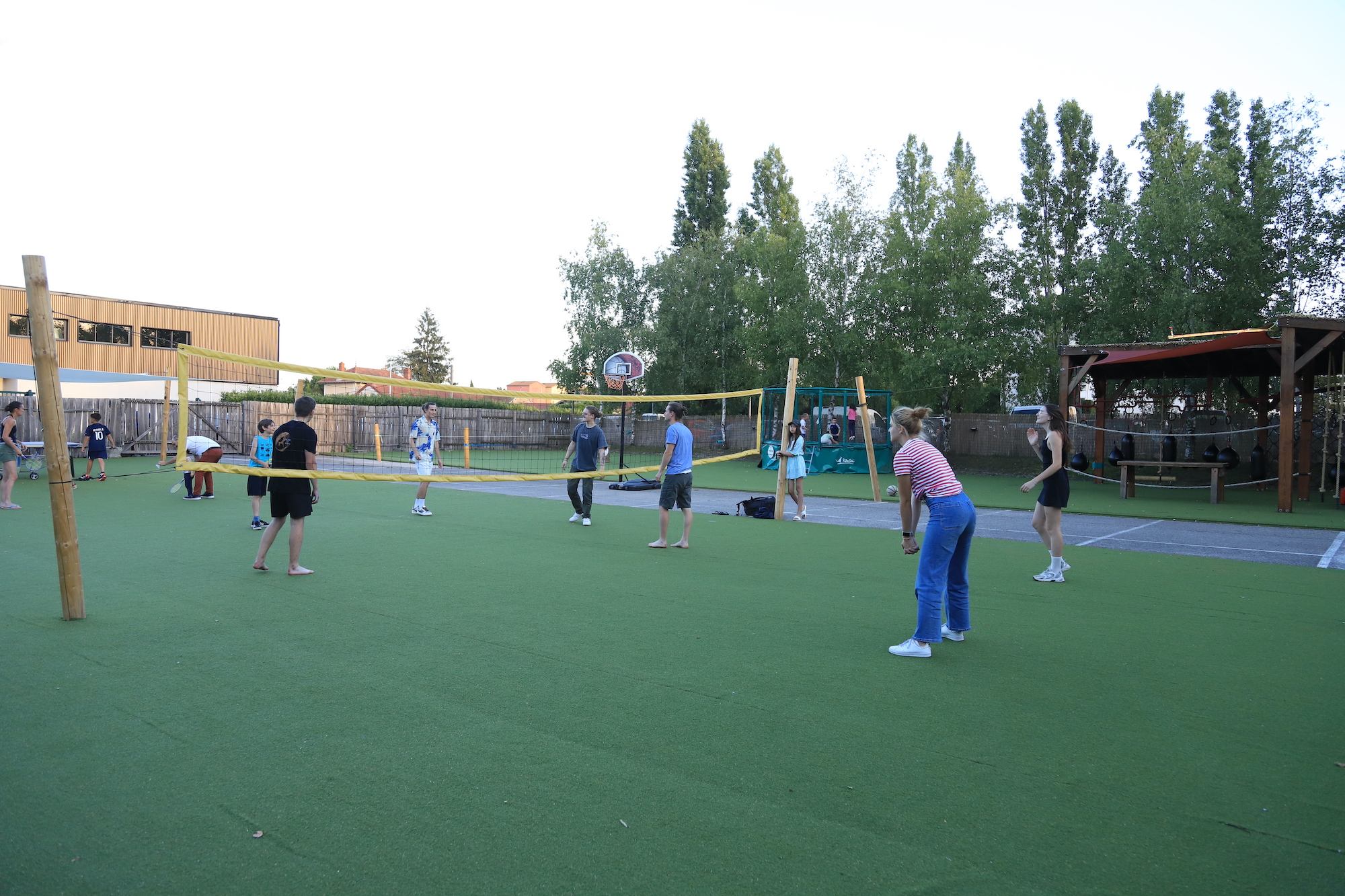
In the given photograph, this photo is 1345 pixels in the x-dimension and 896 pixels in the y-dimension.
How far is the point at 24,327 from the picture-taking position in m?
36.8

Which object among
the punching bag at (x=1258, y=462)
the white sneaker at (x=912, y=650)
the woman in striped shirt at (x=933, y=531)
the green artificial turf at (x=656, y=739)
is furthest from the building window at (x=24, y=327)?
the punching bag at (x=1258, y=462)

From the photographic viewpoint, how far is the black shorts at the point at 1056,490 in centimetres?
814

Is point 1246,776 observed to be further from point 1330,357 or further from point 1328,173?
point 1328,173

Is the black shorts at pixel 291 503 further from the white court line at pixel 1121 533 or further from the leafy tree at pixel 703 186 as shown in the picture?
the leafy tree at pixel 703 186

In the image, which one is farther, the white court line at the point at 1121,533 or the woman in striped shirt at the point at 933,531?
the white court line at the point at 1121,533

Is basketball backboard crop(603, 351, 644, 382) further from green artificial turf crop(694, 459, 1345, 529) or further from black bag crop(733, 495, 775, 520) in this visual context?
black bag crop(733, 495, 775, 520)

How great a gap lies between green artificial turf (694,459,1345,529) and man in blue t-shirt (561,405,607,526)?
6.14 metres

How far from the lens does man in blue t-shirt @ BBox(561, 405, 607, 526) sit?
40.7ft

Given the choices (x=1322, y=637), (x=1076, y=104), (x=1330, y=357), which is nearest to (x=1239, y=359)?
(x=1330, y=357)

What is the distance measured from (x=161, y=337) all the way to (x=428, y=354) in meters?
38.2

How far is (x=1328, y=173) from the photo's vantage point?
84.6 ft

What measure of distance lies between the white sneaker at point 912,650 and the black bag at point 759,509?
27.0 ft

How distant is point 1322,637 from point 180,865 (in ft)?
24.2

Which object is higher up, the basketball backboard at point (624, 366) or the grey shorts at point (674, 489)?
the basketball backboard at point (624, 366)
